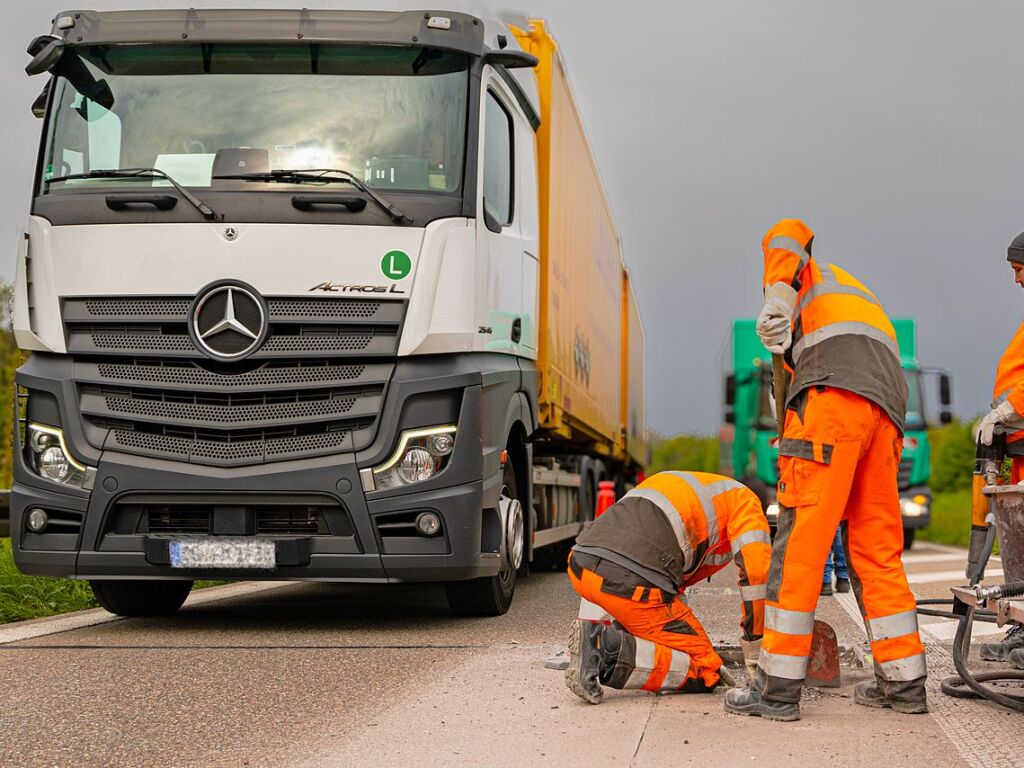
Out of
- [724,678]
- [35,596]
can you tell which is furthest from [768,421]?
[724,678]

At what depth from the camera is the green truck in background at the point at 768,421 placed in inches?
730

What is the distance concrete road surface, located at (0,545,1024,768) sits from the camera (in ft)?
15.2

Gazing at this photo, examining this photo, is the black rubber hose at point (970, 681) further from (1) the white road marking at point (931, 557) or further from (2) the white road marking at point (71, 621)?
(1) the white road marking at point (931, 557)

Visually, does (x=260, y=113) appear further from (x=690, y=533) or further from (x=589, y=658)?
(x=589, y=658)

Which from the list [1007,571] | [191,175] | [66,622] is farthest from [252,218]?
[1007,571]

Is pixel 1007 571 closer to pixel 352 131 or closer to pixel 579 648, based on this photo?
pixel 579 648

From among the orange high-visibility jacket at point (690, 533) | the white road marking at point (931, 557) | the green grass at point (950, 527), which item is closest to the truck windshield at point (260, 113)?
the orange high-visibility jacket at point (690, 533)

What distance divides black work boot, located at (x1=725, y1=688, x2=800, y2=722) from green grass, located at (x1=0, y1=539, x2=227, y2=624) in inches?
198

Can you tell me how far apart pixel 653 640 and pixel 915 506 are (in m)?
13.6

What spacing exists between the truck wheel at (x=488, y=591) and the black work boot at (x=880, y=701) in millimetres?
3097

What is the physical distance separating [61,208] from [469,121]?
7.46ft

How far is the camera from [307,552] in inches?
293

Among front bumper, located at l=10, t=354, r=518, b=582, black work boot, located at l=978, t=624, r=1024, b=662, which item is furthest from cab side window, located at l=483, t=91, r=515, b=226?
black work boot, located at l=978, t=624, r=1024, b=662

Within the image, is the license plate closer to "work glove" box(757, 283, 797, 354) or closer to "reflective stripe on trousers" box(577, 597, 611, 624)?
"reflective stripe on trousers" box(577, 597, 611, 624)
